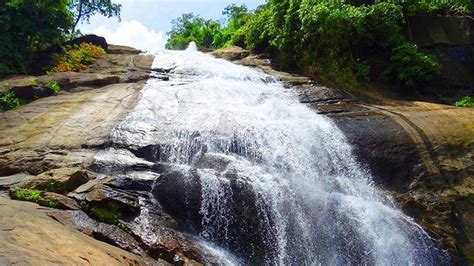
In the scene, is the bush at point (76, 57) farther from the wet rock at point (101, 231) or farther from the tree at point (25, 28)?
the wet rock at point (101, 231)

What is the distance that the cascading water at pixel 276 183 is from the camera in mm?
9273

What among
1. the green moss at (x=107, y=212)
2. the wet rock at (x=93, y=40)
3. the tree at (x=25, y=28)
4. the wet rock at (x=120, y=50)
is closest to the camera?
the green moss at (x=107, y=212)

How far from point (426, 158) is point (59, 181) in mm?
9110

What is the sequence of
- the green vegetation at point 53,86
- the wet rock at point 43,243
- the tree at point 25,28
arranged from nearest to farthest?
the wet rock at point 43,243, the green vegetation at point 53,86, the tree at point 25,28

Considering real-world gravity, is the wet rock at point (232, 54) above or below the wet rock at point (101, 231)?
above

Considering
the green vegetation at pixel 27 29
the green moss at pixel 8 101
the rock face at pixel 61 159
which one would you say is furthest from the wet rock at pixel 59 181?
the green vegetation at pixel 27 29

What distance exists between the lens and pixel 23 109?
1283 cm

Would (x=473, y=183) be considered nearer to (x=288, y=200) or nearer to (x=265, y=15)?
(x=288, y=200)

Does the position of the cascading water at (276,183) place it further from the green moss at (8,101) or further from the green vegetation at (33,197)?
the green moss at (8,101)

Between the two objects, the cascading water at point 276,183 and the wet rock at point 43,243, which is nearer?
the wet rock at point 43,243

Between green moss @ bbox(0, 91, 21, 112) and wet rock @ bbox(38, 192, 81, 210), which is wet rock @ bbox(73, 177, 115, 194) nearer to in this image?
wet rock @ bbox(38, 192, 81, 210)

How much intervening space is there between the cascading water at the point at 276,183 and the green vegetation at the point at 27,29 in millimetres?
7215

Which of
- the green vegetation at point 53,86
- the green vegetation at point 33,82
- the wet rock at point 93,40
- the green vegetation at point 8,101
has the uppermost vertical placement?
the wet rock at point 93,40

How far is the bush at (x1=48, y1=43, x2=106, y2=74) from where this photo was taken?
1820 cm
